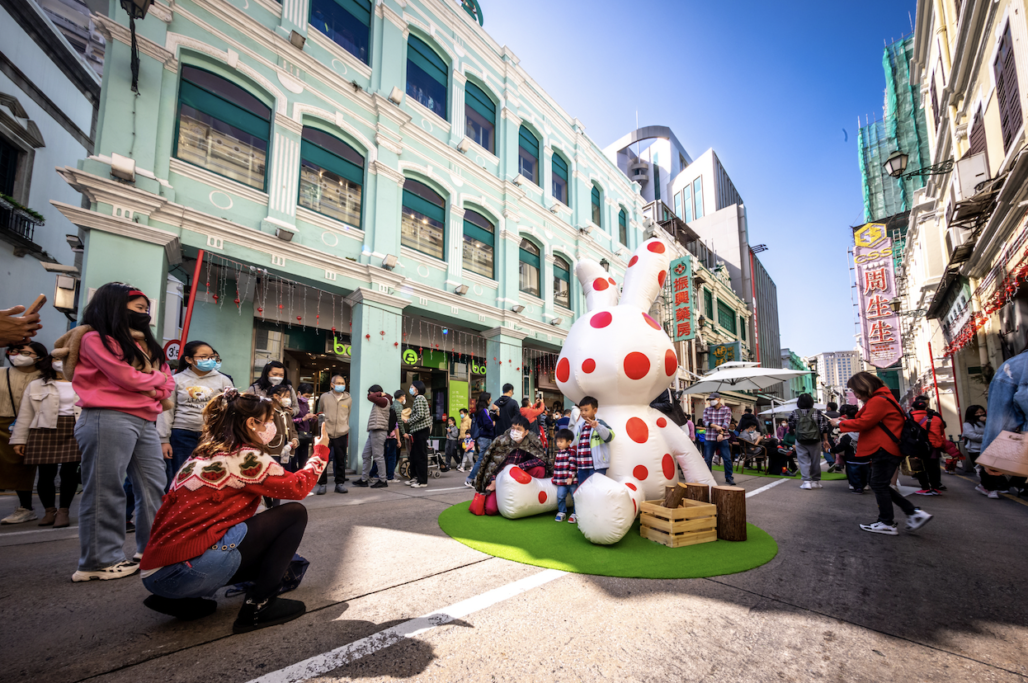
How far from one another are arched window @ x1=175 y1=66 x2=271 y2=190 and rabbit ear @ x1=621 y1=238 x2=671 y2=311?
24.5 feet

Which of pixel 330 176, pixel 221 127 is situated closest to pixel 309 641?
pixel 221 127

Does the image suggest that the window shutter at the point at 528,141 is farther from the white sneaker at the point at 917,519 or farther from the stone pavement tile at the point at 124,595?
the white sneaker at the point at 917,519

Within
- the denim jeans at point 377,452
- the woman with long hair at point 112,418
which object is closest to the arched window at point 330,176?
the denim jeans at point 377,452

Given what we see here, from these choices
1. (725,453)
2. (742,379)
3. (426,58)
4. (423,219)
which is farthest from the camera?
(742,379)

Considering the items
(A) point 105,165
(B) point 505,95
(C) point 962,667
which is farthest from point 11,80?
(C) point 962,667

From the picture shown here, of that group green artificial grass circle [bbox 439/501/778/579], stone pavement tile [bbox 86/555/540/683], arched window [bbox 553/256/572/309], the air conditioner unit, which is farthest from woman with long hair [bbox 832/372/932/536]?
arched window [bbox 553/256/572/309]

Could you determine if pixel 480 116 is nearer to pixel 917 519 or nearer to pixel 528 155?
pixel 528 155

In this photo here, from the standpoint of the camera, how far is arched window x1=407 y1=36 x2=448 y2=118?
11719 mm

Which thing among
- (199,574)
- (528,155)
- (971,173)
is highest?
(528,155)

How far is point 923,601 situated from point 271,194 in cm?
1034

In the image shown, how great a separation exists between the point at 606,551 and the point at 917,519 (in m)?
3.23

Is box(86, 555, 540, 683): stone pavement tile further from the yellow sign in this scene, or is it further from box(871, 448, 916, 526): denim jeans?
the yellow sign

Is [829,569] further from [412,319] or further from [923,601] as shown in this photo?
[412,319]

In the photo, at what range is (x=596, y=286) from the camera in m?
5.84
